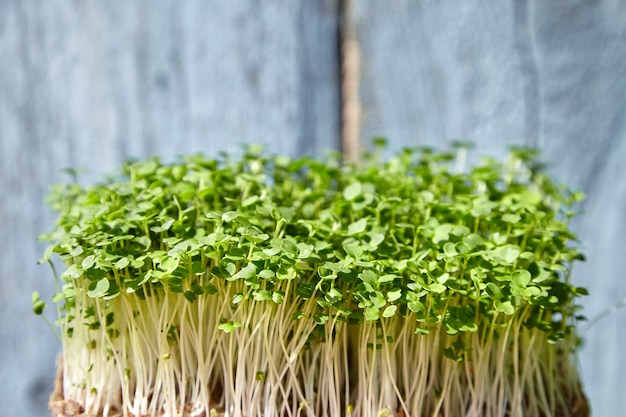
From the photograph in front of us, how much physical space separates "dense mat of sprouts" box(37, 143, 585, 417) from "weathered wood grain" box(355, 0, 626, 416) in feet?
1.33

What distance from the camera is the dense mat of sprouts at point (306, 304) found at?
794 mm

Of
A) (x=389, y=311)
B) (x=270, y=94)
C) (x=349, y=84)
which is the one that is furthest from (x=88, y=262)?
(x=349, y=84)

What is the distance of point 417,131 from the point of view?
1.39 meters

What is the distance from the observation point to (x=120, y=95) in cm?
133

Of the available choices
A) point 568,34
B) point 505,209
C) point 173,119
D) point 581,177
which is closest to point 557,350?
point 505,209

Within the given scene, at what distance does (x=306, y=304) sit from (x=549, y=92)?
2.87ft

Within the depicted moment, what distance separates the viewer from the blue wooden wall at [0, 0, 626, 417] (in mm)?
1303

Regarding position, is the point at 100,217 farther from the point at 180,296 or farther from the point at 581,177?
the point at 581,177

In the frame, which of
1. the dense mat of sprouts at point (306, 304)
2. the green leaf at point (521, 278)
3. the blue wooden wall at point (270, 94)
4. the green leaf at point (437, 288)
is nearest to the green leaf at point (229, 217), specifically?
the dense mat of sprouts at point (306, 304)

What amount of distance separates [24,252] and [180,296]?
0.64 m

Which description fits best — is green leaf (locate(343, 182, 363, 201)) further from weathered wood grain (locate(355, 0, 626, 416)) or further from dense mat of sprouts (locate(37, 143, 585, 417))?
weathered wood grain (locate(355, 0, 626, 416))

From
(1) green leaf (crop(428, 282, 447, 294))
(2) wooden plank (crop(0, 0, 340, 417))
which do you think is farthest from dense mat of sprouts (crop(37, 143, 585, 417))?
(2) wooden plank (crop(0, 0, 340, 417))

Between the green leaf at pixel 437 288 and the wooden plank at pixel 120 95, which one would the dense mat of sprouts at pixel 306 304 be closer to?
the green leaf at pixel 437 288

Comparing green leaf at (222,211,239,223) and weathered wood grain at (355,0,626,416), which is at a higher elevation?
weathered wood grain at (355,0,626,416)
